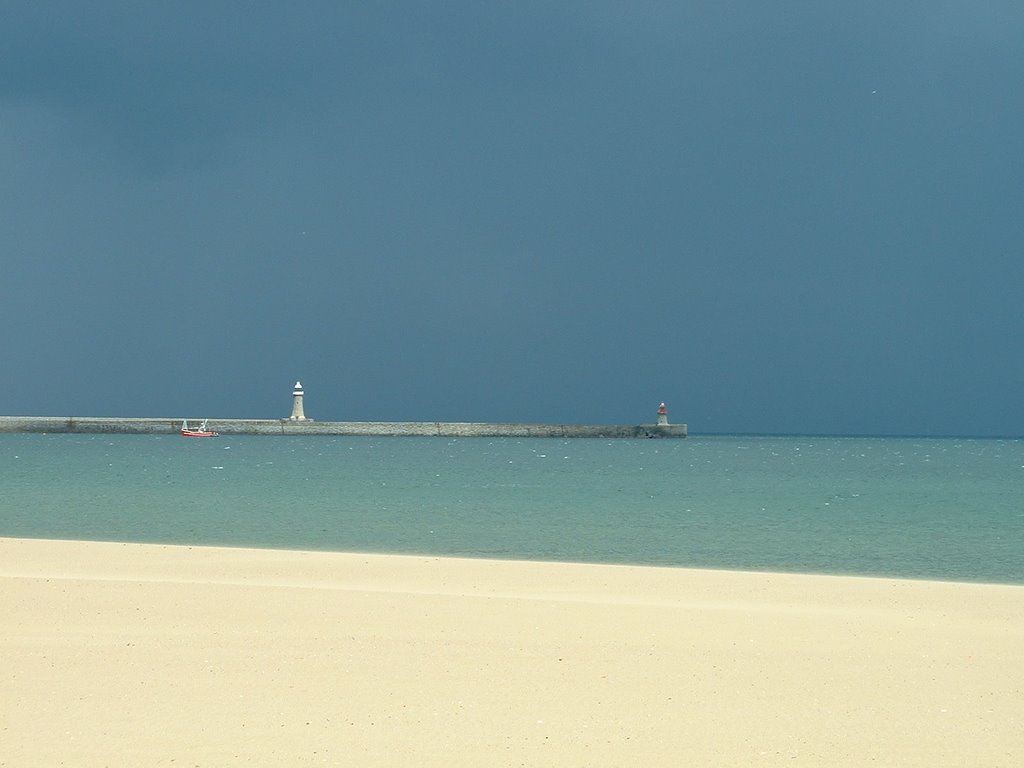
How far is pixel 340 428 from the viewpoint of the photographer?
89.1m

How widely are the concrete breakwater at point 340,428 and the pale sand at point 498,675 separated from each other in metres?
80.2

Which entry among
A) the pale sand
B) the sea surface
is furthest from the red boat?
the pale sand

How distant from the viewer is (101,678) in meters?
6.13

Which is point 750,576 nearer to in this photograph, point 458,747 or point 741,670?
point 741,670

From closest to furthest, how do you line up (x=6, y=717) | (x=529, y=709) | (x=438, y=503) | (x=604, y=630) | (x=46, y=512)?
1. (x=6, y=717)
2. (x=529, y=709)
3. (x=604, y=630)
4. (x=46, y=512)
5. (x=438, y=503)

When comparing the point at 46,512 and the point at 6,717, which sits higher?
the point at 6,717

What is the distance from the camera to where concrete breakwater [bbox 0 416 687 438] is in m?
90.6

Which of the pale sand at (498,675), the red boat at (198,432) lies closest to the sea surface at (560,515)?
the pale sand at (498,675)

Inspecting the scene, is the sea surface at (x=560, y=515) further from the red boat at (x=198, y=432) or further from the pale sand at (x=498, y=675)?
the red boat at (x=198, y=432)

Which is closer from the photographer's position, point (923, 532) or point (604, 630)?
point (604, 630)

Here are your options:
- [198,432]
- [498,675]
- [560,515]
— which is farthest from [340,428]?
[498,675]

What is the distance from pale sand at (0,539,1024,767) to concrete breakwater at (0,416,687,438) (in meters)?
80.2

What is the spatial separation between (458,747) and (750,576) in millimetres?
7698

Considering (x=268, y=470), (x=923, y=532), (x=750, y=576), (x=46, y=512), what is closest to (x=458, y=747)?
(x=750, y=576)
